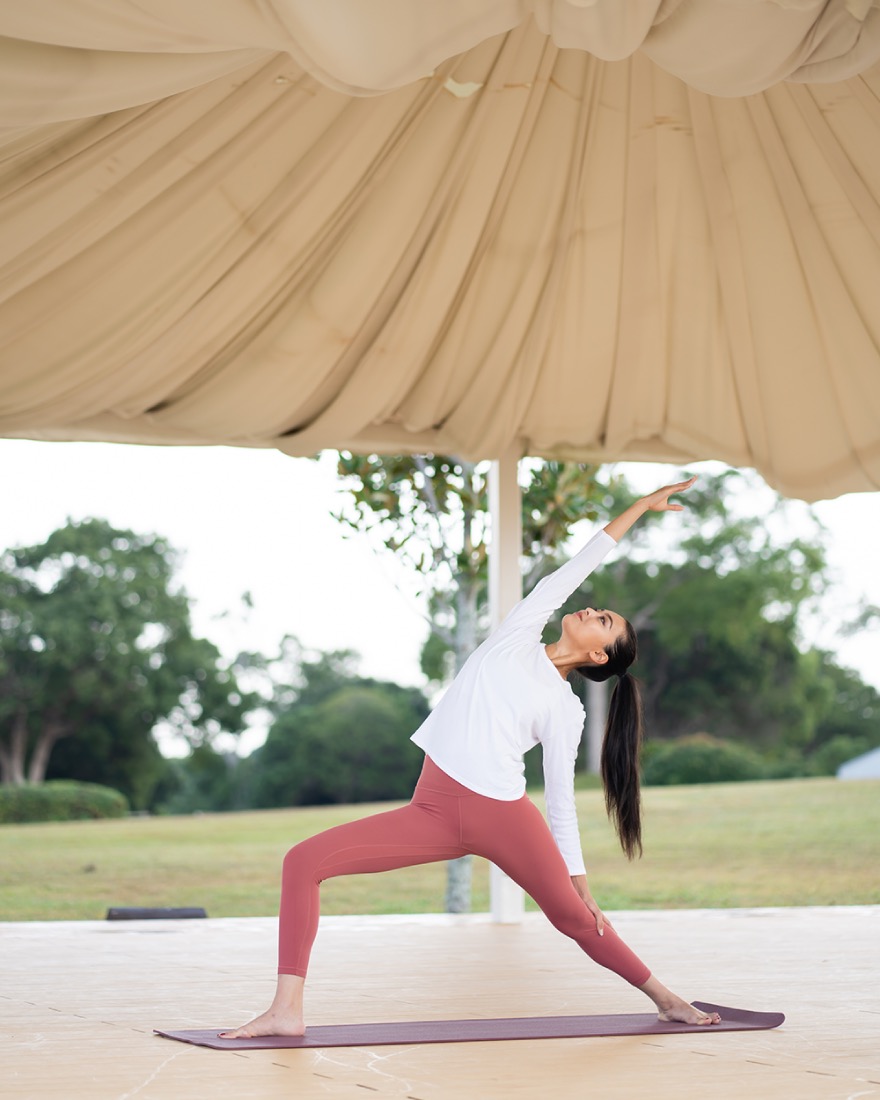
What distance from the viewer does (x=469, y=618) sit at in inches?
444

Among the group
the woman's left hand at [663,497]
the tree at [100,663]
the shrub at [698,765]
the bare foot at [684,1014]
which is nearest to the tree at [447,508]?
the woman's left hand at [663,497]

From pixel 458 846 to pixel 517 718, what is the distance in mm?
380

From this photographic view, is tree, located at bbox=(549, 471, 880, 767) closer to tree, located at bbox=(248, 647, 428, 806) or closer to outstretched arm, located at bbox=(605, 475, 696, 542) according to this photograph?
tree, located at bbox=(248, 647, 428, 806)

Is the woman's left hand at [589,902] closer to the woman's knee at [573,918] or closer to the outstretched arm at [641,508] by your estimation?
the woman's knee at [573,918]

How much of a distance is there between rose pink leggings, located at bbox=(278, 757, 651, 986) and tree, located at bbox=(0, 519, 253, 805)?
1504cm

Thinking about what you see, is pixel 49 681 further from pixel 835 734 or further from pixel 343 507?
pixel 835 734

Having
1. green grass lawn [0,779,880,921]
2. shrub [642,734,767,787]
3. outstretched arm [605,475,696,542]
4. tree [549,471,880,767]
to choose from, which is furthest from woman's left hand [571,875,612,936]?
tree [549,471,880,767]

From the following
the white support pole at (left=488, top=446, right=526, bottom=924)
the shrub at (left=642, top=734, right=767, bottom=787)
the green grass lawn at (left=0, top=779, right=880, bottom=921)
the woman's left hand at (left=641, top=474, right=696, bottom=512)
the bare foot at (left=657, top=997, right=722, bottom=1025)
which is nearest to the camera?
the bare foot at (left=657, top=997, right=722, bottom=1025)

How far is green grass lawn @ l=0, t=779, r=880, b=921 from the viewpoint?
41.2ft

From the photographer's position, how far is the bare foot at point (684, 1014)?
3.73 m

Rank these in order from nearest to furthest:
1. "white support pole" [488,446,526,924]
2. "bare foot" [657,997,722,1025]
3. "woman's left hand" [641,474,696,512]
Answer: "bare foot" [657,997,722,1025] < "woman's left hand" [641,474,696,512] < "white support pole" [488,446,526,924]

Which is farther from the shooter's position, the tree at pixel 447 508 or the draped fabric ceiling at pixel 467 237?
the tree at pixel 447 508

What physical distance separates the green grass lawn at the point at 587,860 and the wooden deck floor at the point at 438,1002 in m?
5.40

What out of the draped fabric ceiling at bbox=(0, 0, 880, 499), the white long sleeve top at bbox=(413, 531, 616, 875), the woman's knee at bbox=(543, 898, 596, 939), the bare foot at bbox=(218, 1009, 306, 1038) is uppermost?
the draped fabric ceiling at bbox=(0, 0, 880, 499)
